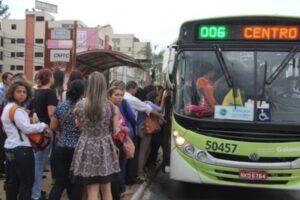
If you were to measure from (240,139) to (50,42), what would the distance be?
20348mm

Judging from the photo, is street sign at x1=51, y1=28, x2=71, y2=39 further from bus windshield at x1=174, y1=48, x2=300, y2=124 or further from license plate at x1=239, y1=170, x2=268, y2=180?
license plate at x1=239, y1=170, x2=268, y2=180

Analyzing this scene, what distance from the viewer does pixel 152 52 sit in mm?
86938

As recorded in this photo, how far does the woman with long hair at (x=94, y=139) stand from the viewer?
542cm

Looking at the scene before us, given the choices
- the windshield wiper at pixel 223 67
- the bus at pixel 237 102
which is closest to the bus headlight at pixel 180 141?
the bus at pixel 237 102

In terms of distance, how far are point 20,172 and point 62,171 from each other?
1.72ft

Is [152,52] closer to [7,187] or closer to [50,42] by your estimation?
[50,42]

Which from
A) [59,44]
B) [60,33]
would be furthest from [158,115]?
[60,33]

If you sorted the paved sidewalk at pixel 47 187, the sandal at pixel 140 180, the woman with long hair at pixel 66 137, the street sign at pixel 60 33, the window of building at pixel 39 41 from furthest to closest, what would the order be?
the window of building at pixel 39 41 < the street sign at pixel 60 33 < the sandal at pixel 140 180 < the paved sidewalk at pixel 47 187 < the woman with long hair at pixel 66 137

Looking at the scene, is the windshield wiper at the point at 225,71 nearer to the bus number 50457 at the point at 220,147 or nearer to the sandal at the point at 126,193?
the bus number 50457 at the point at 220,147

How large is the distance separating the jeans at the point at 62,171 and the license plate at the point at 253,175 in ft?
8.84

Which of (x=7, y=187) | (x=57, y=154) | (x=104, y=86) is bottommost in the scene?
(x=7, y=187)

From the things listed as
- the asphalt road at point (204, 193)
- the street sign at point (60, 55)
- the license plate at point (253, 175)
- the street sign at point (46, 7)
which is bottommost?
the asphalt road at point (204, 193)

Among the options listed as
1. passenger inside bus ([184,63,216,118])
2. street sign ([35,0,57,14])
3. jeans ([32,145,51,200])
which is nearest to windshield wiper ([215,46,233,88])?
passenger inside bus ([184,63,216,118])

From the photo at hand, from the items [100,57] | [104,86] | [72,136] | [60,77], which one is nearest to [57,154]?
[72,136]
